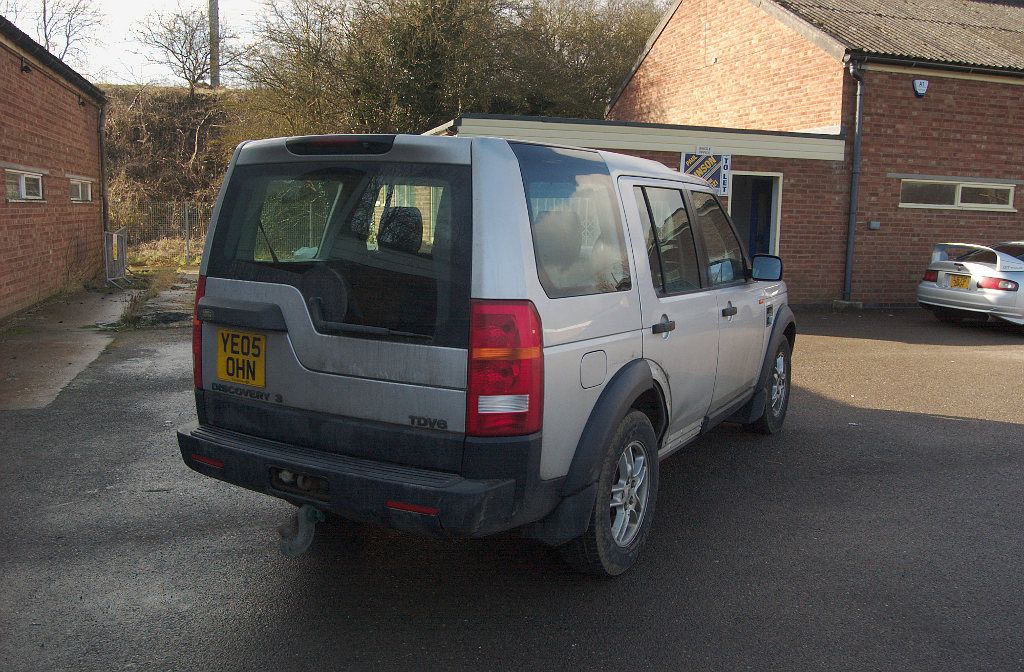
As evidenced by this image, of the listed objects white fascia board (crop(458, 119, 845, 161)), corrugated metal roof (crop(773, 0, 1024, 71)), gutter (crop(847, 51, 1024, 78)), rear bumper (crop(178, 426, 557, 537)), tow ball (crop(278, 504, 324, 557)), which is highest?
corrugated metal roof (crop(773, 0, 1024, 71))

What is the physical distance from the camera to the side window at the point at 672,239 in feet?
14.0

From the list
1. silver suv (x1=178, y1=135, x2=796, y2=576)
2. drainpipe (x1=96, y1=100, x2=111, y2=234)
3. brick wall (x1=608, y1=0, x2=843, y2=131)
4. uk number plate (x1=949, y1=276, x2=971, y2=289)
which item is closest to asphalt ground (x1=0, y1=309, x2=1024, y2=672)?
silver suv (x1=178, y1=135, x2=796, y2=576)

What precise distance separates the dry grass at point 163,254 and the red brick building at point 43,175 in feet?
10.3

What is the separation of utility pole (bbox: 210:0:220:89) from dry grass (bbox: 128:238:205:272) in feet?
41.9

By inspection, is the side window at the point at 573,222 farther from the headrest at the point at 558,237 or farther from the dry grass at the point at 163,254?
the dry grass at the point at 163,254

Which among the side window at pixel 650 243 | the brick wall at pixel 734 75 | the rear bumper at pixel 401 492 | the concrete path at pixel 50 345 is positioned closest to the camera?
the rear bumper at pixel 401 492

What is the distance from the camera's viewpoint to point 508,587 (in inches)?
151

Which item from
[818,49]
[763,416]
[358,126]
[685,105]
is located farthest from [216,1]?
[763,416]

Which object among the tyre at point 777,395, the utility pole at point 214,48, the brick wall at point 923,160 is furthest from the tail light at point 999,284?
the utility pole at point 214,48

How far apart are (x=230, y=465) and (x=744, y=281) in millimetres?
3417

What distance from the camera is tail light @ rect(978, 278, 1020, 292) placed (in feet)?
39.8

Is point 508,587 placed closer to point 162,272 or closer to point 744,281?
point 744,281

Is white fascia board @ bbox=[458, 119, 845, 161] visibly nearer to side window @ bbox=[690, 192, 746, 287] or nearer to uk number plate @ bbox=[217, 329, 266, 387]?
side window @ bbox=[690, 192, 746, 287]

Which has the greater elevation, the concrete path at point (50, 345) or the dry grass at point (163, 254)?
the dry grass at point (163, 254)
